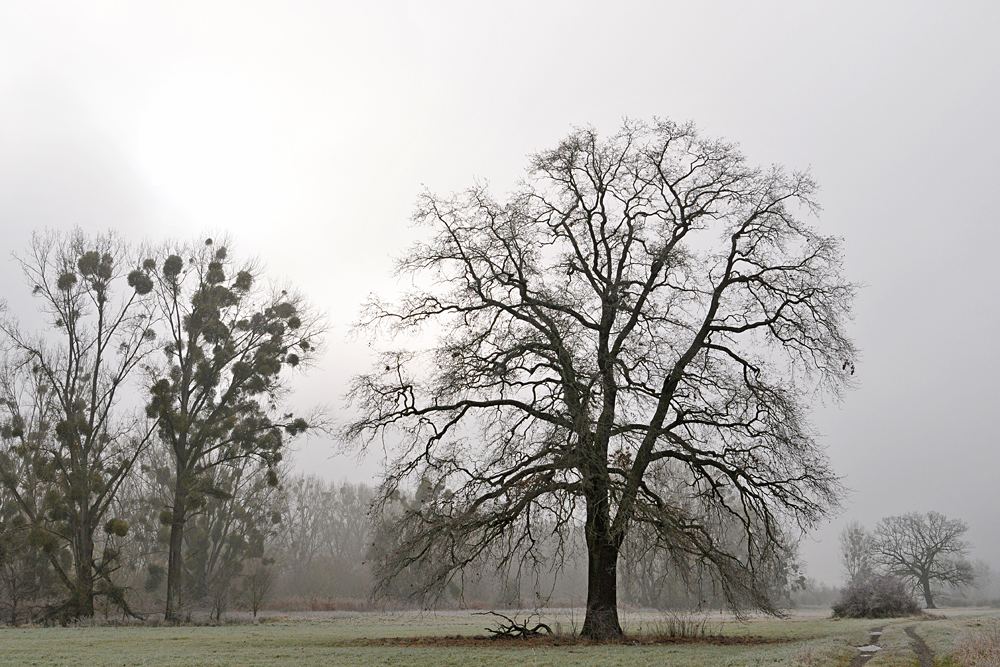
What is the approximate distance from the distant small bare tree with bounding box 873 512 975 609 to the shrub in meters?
26.2

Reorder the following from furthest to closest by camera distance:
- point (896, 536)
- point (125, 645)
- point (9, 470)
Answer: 1. point (896, 536)
2. point (9, 470)
3. point (125, 645)

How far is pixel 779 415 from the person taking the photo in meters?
15.4

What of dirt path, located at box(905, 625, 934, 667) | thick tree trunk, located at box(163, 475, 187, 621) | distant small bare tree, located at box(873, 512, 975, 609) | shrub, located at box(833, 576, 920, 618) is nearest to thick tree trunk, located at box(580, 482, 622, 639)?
dirt path, located at box(905, 625, 934, 667)

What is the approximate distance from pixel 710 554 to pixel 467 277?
9.26m

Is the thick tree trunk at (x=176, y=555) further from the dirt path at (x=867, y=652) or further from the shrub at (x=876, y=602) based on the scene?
the shrub at (x=876, y=602)

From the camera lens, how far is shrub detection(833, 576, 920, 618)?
97.2ft

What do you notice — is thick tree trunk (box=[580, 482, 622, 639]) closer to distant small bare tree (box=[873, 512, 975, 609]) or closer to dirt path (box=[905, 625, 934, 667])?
dirt path (box=[905, 625, 934, 667])

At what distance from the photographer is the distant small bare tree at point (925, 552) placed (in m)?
52.0

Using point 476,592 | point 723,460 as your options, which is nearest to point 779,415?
point 723,460

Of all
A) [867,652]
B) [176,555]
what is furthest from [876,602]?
[176,555]

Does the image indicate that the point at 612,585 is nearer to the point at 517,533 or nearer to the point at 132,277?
the point at 517,533

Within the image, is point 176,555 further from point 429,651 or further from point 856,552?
point 856,552

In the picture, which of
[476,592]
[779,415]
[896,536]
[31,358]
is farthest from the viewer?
[896,536]

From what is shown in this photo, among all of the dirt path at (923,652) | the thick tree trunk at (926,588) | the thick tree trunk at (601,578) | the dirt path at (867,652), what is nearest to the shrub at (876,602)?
the dirt path at (923,652)
